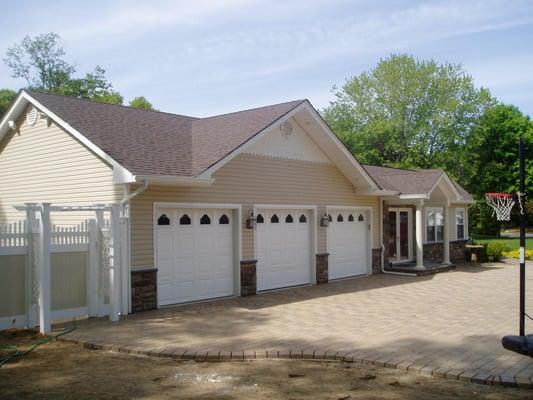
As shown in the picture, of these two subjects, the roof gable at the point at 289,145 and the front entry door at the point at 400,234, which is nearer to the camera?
the roof gable at the point at 289,145

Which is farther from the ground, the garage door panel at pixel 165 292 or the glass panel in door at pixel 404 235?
the glass panel in door at pixel 404 235

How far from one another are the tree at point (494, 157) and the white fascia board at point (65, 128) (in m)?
41.8

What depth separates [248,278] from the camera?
533 inches

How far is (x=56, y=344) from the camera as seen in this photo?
27.6 ft

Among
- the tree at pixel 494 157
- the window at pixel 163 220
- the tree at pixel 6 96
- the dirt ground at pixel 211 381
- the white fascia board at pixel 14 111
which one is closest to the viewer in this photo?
the dirt ground at pixel 211 381

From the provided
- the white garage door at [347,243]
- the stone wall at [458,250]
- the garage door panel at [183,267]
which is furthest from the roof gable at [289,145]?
the stone wall at [458,250]

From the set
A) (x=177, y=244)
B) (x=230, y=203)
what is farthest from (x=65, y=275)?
(x=230, y=203)

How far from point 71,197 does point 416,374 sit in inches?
343

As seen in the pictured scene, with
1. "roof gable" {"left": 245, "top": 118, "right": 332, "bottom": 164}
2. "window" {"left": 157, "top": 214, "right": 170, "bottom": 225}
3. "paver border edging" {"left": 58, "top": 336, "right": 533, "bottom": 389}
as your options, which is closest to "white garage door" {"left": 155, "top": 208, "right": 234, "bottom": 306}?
"window" {"left": 157, "top": 214, "right": 170, "bottom": 225}

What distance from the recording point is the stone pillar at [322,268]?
1577 cm

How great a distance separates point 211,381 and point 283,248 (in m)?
8.45

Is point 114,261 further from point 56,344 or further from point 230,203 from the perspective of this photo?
point 230,203

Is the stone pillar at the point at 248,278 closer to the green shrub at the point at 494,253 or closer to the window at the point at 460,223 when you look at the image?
the green shrub at the point at 494,253

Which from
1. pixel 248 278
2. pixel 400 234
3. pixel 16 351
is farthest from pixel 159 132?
pixel 400 234
